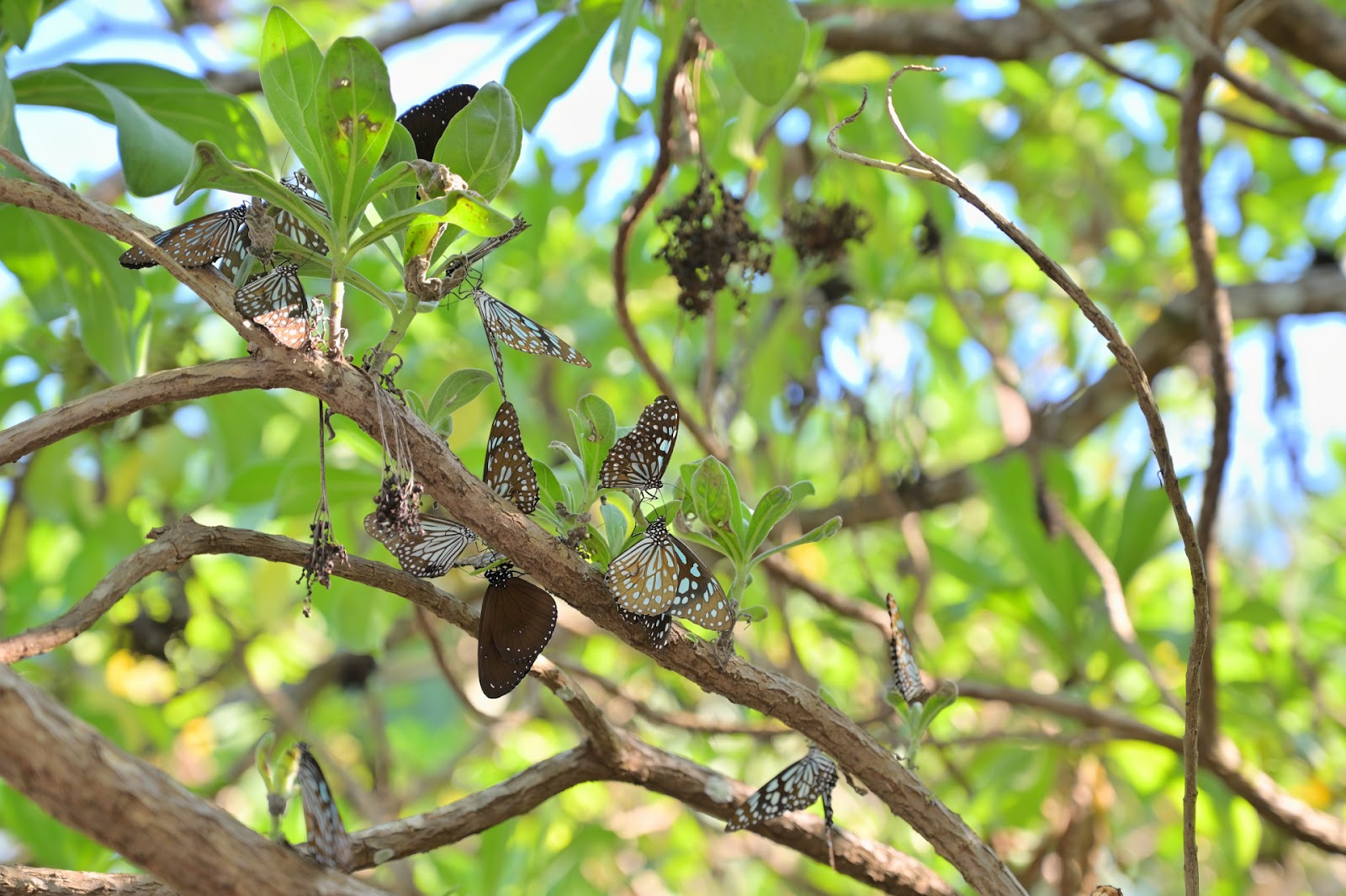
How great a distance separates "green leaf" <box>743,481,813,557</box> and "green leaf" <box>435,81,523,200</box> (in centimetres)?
23

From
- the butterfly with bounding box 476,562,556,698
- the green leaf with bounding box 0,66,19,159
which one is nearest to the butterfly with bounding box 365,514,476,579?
the butterfly with bounding box 476,562,556,698

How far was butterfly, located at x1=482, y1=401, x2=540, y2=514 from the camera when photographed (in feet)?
1.71

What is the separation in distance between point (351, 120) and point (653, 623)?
292 millimetres

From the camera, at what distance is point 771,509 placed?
0.59 m

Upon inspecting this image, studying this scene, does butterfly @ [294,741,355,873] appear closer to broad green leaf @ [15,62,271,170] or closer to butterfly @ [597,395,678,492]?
butterfly @ [597,395,678,492]

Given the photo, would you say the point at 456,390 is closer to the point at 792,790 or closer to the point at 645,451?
the point at 645,451

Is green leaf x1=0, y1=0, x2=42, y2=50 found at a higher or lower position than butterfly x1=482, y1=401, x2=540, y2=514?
higher

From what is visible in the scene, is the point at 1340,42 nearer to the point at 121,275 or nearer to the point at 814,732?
the point at 814,732

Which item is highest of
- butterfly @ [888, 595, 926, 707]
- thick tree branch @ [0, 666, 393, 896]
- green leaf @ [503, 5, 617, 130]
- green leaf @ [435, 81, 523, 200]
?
green leaf @ [503, 5, 617, 130]

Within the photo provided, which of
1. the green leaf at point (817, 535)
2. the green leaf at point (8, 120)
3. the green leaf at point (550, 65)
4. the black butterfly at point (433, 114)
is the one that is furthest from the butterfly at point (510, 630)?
the green leaf at point (550, 65)

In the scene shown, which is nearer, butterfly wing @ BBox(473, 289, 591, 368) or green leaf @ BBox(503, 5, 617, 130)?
butterfly wing @ BBox(473, 289, 591, 368)

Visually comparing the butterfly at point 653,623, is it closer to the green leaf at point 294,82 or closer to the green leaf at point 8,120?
the green leaf at point 294,82

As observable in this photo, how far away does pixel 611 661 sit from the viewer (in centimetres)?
248

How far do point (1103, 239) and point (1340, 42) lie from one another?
120 cm
